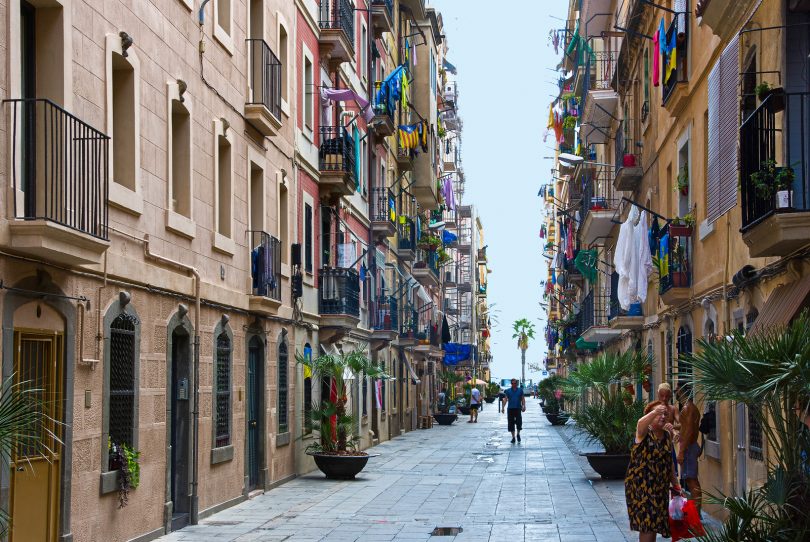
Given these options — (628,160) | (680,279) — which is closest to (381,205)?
(628,160)

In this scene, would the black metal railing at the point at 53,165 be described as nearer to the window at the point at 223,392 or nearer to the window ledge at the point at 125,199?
the window ledge at the point at 125,199

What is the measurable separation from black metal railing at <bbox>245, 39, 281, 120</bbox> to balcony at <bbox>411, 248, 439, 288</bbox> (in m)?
31.0

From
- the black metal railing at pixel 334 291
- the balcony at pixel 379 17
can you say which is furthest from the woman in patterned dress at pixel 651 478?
the balcony at pixel 379 17

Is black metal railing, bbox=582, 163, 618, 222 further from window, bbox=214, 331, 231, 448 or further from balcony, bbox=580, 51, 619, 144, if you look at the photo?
window, bbox=214, 331, 231, 448

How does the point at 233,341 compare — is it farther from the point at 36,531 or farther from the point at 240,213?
the point at 36,531

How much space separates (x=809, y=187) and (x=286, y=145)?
1473cm

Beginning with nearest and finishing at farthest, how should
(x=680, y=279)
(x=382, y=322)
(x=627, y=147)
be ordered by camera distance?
(x=680, y=279), (x=627, y=147), (x=382, y=322)

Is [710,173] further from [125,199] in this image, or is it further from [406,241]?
[406,241]

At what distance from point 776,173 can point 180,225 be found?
8.66m

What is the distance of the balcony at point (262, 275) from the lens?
2119 cm

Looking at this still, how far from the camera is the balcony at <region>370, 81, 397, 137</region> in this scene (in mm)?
35719

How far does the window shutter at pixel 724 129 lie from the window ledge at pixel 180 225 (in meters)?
7.48

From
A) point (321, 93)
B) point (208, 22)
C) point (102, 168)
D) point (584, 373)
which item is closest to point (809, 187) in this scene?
point (102, 168)

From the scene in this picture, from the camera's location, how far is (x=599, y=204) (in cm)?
3466
